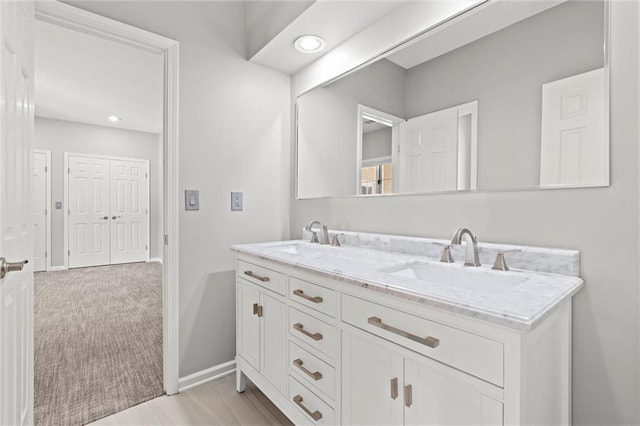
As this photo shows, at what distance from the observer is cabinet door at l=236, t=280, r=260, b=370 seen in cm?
172

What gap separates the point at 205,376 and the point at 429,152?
1.90 metres

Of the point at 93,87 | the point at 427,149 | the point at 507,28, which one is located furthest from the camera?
the point at 93,87

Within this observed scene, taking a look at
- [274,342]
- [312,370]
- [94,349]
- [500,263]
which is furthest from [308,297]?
[94,349]

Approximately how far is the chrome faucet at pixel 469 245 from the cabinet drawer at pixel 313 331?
596mm

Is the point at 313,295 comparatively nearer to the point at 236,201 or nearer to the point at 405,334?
the point at 405,334

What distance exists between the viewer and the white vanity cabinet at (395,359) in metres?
0.79

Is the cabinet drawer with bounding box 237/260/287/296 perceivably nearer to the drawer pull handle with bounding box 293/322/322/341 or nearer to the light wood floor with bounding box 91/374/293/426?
the drawer pull handle with bounding box 293/322/322/341

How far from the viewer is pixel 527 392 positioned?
2.61ft

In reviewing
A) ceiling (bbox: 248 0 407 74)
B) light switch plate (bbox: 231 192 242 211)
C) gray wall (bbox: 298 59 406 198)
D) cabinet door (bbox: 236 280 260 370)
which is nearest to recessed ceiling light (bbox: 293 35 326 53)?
ceiling (bbox: 248 0 407 74)

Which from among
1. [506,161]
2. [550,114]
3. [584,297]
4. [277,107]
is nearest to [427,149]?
[506,161]

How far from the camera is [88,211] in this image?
222 inches

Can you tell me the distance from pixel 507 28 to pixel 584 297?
1.06 metres

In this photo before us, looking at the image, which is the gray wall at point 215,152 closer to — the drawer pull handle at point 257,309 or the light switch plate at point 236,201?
the light switch plate at point 236,201

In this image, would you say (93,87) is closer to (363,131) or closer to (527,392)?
(363,131)
